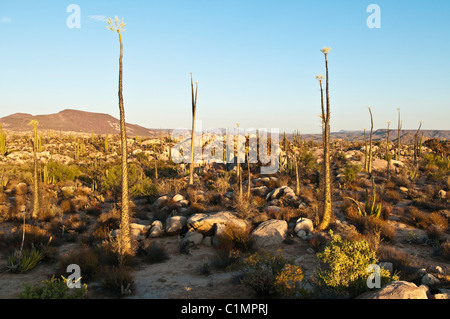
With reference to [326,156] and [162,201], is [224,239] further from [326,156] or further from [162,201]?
[162,201]

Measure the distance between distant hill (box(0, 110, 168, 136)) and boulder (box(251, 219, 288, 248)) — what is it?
307ft

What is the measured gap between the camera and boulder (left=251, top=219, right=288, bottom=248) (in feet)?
29.8

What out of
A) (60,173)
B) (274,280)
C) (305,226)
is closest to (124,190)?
(274,280)

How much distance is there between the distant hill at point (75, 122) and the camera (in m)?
101

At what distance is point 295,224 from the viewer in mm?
10461

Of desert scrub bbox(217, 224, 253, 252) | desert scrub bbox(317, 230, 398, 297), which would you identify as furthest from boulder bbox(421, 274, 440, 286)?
desert scrub bbox(217, 224, 253, 252)

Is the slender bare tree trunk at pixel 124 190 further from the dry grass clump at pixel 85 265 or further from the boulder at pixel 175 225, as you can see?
the boulder at pixel 175 225

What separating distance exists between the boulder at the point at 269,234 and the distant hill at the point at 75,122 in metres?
93.6

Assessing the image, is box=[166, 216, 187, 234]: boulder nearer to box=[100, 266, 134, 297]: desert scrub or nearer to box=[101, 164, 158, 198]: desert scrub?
box=[100, 266, 134, 297]: desert scrub

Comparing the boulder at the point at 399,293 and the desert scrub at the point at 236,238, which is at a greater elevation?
the boulder at the point at 399,293

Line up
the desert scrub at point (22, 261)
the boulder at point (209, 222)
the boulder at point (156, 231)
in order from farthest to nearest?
the boulder at point (156, 231) → the boulder at point (209, 222) → the desert scrub at point (22, 261)

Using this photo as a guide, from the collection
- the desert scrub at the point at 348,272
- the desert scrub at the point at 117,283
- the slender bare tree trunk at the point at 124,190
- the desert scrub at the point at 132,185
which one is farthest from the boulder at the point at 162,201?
the desert scrub at the point at 348,272
